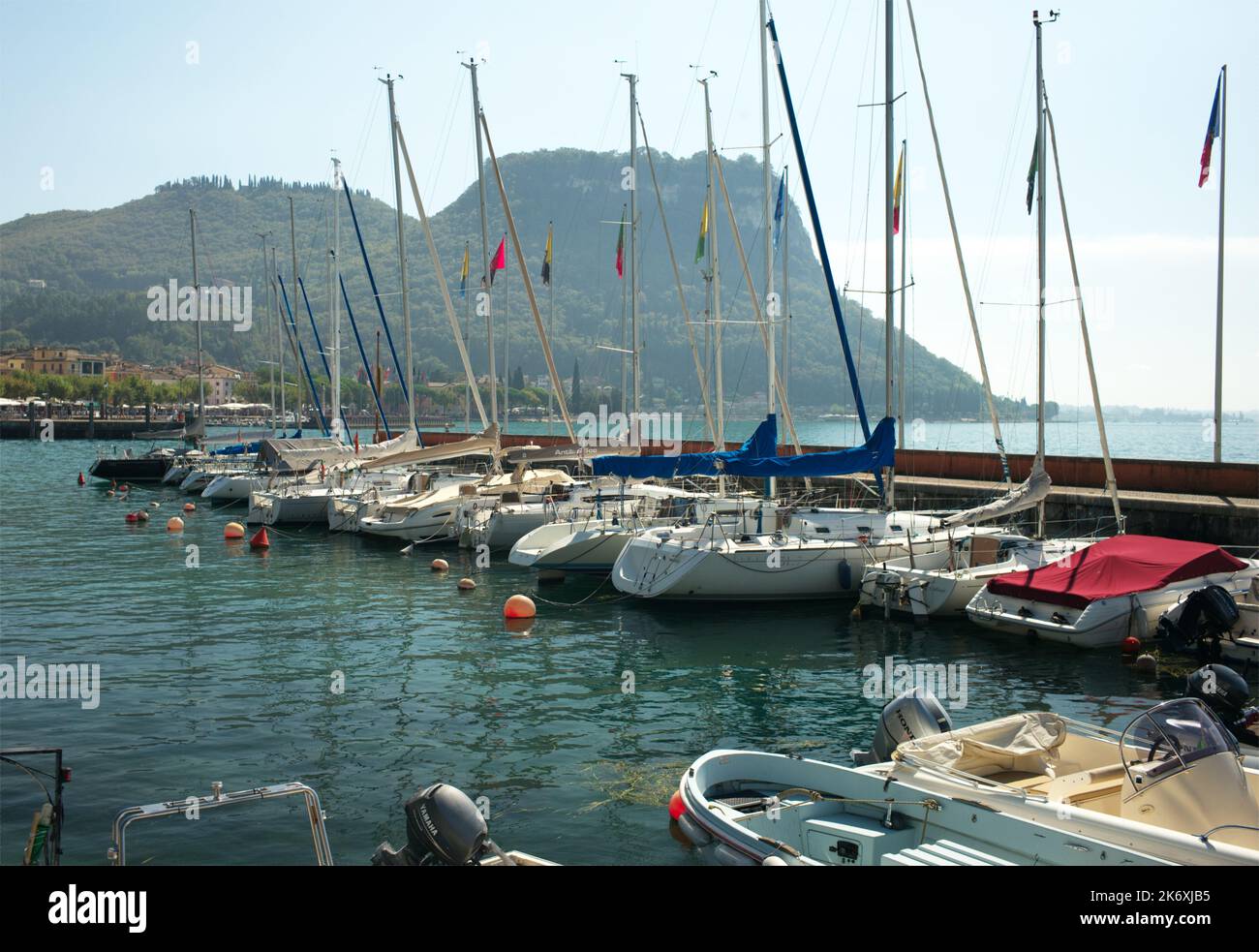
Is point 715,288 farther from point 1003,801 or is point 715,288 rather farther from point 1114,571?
point 1003,801

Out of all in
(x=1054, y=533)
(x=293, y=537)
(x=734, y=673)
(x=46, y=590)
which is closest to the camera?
(x=734, y=673)

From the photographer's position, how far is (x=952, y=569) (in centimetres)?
2377

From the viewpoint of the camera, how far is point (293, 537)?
126 feet

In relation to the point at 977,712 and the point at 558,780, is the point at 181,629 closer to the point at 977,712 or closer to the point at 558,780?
the point at 558,780

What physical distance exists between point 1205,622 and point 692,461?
1300 cm

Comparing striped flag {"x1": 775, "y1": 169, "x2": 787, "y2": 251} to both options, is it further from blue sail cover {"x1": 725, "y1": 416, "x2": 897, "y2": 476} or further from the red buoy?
the red buoy

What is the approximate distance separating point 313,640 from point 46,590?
33.1ft

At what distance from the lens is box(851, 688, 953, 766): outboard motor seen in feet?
39.5

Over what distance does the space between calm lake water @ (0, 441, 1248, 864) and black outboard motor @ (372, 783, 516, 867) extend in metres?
2.57

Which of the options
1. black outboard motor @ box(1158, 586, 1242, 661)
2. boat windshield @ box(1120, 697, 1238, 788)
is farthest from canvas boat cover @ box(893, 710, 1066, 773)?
black outboard motor @ box(1158, 586, 1242, 661)

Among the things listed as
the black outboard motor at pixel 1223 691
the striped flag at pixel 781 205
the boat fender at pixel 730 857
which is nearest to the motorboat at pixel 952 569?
the black outboard motor at pixel 1223 691
